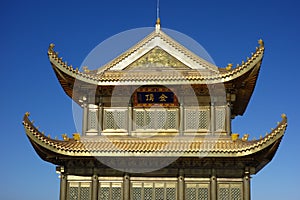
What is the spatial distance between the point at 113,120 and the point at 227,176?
625cm

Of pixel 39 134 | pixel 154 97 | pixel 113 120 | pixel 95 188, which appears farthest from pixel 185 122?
pixel 39 134

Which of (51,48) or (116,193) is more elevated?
(51,48)

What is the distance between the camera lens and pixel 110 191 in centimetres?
2186

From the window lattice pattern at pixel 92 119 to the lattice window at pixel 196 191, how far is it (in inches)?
218

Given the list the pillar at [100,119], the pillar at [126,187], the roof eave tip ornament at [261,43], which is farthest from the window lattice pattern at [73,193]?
the roof eave tip ornament at [261,43]

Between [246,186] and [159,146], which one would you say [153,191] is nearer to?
[159,146]

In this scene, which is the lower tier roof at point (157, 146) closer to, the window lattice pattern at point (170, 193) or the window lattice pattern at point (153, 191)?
the window lattice pattern at point (153, 191)

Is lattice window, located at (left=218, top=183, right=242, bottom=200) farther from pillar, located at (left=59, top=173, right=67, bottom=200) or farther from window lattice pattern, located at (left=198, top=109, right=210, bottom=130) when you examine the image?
pillar, located at (left=59, top=173, right=67, bottom=200)

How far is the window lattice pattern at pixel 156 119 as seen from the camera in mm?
22984

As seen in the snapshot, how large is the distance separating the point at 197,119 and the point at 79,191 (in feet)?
21.9

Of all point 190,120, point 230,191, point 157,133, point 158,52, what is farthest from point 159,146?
point 158,52

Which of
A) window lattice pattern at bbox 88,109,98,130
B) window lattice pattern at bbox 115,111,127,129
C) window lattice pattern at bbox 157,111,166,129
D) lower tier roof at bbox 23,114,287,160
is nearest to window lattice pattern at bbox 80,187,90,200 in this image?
lower tier roof at bbox 23,114,287,160

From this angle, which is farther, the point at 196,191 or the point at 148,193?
the point at 148,193

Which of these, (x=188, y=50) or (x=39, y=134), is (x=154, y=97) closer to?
(x=188, y=50)
